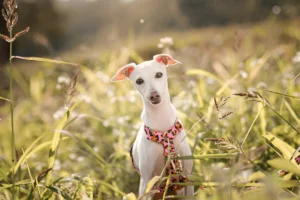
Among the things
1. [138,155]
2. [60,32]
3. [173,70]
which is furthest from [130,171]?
[60,32]

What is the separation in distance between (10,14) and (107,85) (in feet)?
10.8

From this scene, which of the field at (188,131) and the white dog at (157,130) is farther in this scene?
the white dog at (157,130)

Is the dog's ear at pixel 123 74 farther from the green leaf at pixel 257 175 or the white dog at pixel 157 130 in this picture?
the green leaf at pixel 257 175

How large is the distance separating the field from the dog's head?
301 mm

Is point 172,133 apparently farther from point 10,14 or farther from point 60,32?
point 60,32

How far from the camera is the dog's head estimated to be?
7.04ft

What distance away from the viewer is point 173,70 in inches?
229

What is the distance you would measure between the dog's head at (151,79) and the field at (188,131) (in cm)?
30

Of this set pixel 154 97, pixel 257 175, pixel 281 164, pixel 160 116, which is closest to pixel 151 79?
pixel 154 97

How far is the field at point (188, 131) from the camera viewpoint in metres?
1.84

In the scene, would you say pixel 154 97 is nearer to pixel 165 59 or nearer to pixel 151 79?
pixel 151 79

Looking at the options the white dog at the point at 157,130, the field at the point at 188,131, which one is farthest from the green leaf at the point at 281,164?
the white dog at the point at 157,130

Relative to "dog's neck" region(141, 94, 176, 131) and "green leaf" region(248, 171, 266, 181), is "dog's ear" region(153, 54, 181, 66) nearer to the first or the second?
"dog's neck" region(141, 94, 176, 131)

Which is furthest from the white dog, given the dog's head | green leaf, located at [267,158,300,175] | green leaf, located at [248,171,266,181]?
green leaf, located at [267,158,300,175]
